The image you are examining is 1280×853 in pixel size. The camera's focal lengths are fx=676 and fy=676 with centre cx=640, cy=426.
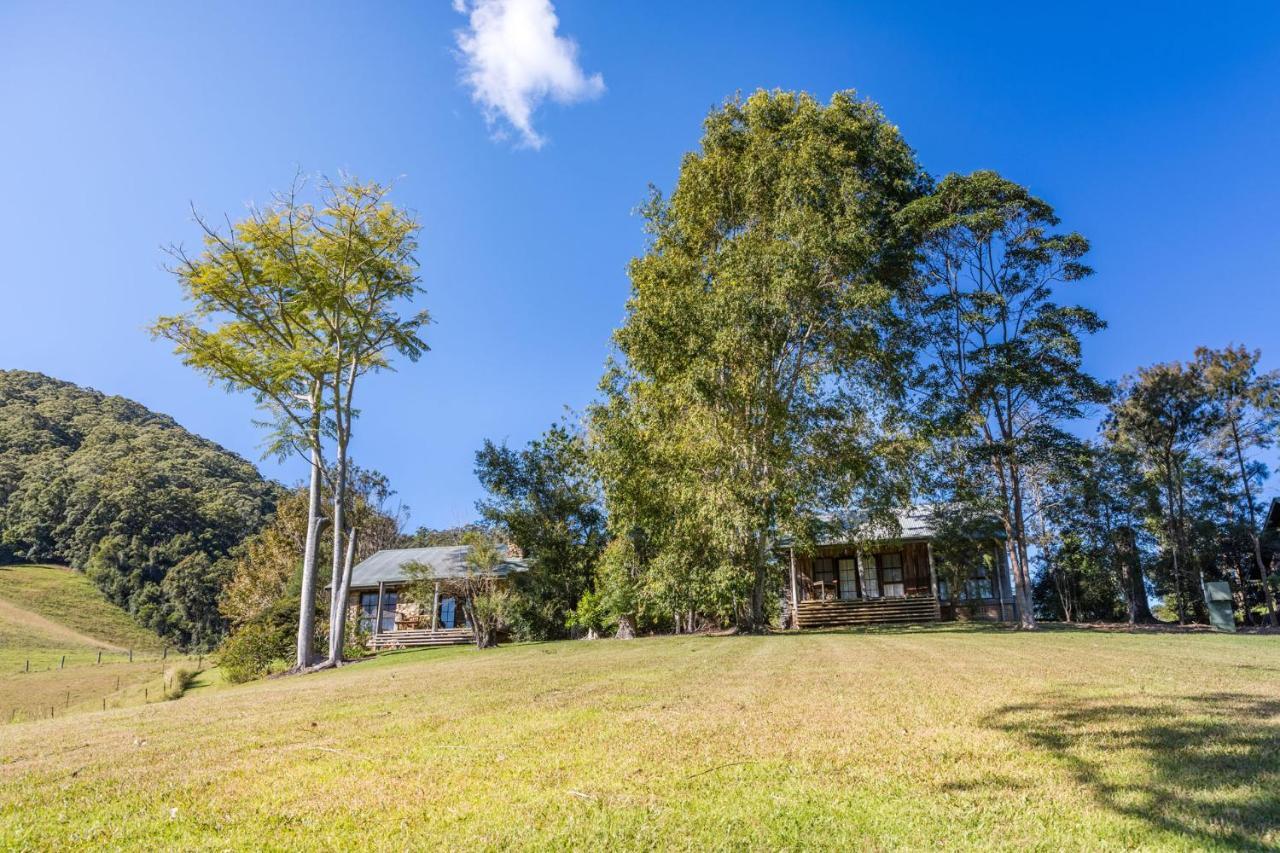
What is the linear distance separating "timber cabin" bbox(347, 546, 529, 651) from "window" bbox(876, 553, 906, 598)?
1401cm

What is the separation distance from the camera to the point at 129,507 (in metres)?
57.7

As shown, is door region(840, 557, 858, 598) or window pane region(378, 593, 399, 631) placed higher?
door region(840, 557, 858, 598)

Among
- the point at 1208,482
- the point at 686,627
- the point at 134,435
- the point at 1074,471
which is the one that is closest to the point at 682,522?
the point at 686,627

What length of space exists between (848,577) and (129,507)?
6032 cm

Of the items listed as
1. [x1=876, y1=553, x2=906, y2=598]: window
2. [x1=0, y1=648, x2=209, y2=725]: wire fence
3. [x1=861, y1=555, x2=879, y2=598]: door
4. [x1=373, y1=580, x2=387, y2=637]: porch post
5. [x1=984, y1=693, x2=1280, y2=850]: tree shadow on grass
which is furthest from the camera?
[x1=373, y1=580, x2=387, y2=637]: porch post

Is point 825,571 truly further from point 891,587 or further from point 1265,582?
point 1265,582

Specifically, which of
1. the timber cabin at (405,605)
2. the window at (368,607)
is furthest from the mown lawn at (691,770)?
the window at (368,607)

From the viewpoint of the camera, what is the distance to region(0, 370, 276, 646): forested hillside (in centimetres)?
5338

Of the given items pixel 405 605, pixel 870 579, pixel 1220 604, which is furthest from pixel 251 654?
pixel 1220 604

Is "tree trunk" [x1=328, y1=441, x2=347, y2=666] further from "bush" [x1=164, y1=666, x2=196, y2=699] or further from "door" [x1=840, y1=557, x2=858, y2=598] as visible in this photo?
"door" [x1=840, y1=557, x2=858, y2=598]

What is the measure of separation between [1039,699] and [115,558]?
70.5 metres

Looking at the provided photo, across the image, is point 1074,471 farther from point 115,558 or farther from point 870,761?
point 115,558

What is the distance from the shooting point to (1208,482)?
91.1 feet

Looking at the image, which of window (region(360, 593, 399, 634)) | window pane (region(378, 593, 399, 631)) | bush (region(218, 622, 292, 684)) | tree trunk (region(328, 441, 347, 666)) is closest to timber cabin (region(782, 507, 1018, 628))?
tree trunk (region(328, 441, 347, 666))
